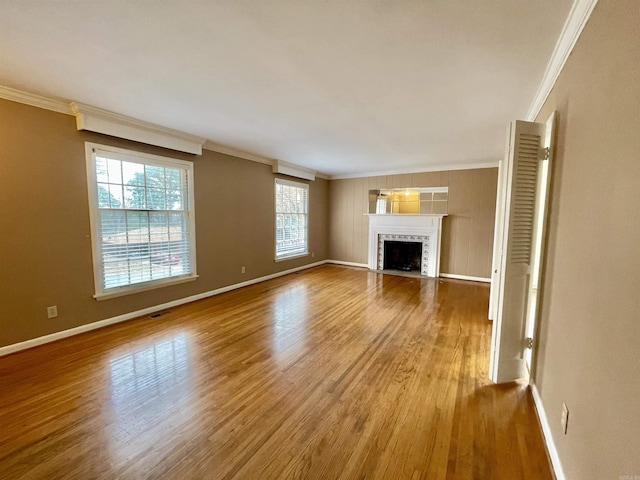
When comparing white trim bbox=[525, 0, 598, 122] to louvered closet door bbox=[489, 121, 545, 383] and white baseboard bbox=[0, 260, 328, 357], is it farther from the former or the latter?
white baseboard bbox=[0, 260, 328, 357]

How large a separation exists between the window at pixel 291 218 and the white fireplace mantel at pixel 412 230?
1.65 meters

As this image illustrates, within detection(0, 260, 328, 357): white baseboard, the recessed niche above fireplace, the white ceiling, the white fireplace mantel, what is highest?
the white ceiling

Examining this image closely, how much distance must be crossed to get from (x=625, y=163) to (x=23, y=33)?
3.20m

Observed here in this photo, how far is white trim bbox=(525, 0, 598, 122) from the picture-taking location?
1.40 m

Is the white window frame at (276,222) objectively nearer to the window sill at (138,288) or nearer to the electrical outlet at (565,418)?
the window sill at (138,288)

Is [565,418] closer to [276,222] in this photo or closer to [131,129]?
[131,129]

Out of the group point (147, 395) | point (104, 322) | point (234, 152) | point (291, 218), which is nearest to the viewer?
point (147, 395)

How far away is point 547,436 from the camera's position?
1.59 m

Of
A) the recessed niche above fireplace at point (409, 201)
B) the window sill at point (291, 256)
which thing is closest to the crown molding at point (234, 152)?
the window sill at point (291, 256)

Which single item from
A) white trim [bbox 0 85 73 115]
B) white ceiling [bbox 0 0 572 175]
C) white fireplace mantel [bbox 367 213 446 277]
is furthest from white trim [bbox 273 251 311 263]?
white trim [bbox 0 85 73 115]

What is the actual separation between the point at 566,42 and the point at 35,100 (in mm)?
4360

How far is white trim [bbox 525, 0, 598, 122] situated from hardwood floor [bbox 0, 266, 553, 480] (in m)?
2.34

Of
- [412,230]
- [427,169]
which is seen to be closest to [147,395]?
[412,230]

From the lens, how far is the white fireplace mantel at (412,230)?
595 cm
